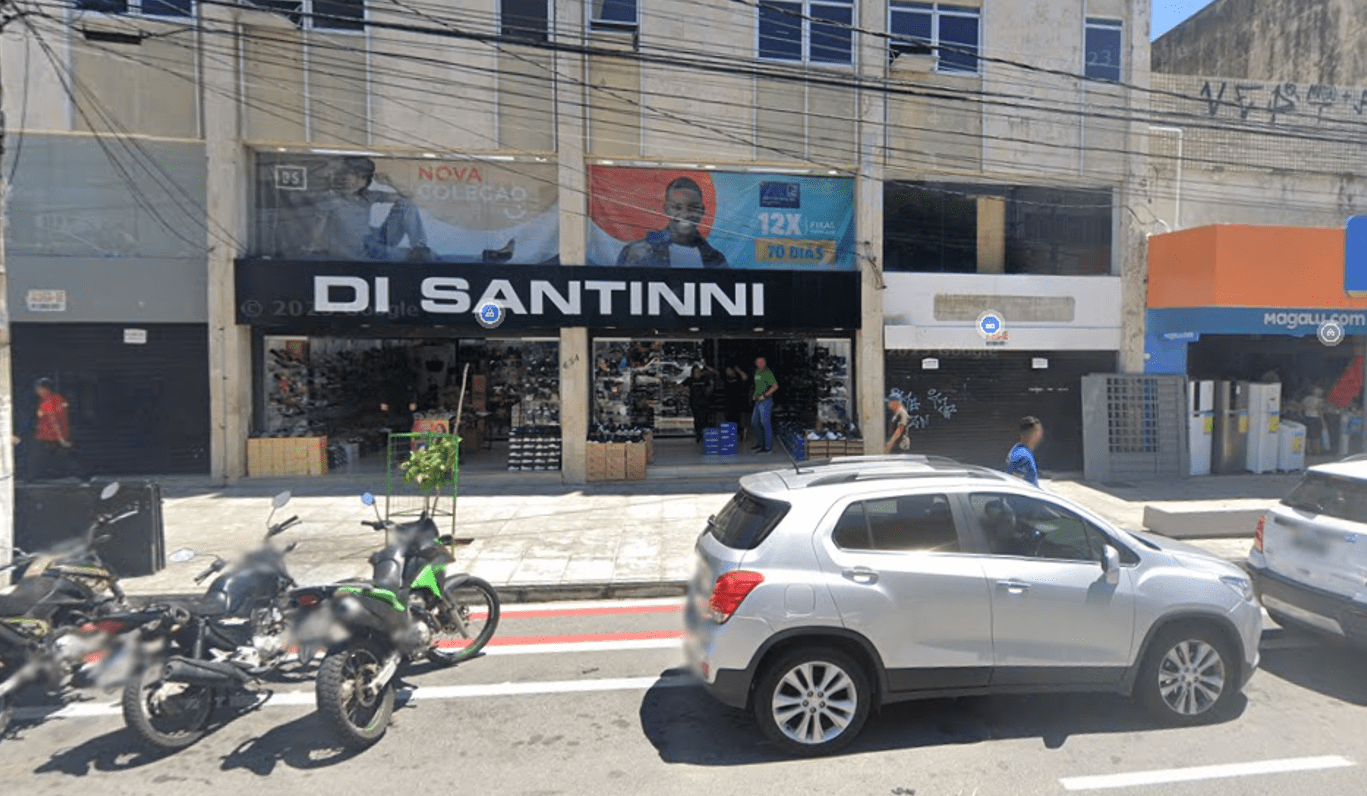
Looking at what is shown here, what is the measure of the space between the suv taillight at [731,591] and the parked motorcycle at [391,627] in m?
2.09

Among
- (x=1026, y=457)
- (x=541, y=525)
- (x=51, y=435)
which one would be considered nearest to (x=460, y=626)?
(x=541, y=525)

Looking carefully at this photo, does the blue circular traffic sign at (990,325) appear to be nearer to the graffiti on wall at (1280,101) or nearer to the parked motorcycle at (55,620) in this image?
the graffiti on wall at (1280,101)

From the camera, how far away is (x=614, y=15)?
42.1ft

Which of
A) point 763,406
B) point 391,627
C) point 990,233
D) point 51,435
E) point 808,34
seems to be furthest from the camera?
point 763,406

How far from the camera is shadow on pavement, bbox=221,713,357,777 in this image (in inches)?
155

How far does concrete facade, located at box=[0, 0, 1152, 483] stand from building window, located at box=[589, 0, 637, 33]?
270mm

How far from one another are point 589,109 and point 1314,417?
53.3 ft

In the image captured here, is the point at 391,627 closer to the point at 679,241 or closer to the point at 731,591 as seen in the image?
the point at 731,591

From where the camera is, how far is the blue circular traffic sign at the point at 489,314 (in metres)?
12.2

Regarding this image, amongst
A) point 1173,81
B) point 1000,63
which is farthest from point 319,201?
point 1173,81

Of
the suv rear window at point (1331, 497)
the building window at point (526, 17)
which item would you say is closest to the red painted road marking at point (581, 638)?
the suv rear window at point (1331, 497)

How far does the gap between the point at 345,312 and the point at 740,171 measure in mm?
7509

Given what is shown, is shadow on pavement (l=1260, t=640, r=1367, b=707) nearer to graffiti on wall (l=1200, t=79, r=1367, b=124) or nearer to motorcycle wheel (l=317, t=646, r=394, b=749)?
motorcycle wheel (l=317, t=646, r=394, b=749)

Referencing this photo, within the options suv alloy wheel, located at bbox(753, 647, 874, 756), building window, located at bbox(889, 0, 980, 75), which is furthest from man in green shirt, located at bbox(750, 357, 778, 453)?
suv alloy wheel, located at bbox(753, 647, 874, 756)
